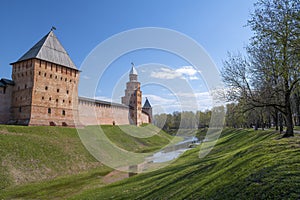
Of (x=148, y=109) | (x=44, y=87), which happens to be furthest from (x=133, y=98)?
(x=44, y=87)

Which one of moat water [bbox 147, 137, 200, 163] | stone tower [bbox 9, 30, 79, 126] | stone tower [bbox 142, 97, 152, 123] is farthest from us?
stone tower [bbox 142, 97, 152, 123]

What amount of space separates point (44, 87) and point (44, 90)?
44 centimetres

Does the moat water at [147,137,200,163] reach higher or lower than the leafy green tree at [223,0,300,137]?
lower

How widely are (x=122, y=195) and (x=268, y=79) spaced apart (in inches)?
475

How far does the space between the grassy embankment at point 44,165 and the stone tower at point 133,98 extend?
34.7 meters

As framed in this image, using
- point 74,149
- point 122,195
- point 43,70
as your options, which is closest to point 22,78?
point 43,70

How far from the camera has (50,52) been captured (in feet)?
104

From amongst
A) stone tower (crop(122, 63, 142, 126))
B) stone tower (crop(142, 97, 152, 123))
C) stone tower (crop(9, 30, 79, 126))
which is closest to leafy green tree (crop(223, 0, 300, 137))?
stone tower (crop(9, 30, 79, 126))

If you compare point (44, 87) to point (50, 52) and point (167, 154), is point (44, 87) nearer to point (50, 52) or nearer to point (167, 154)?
point (50, 52)

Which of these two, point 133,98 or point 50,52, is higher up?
point 50,52

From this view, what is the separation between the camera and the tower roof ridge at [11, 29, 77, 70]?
2995 cm

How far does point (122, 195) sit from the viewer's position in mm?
10469

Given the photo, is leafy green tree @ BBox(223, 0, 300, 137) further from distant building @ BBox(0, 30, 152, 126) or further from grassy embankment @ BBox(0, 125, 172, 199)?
distant building @ BBox(0, 30, 152, 126)

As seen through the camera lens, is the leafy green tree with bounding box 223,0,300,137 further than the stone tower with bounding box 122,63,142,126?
No
